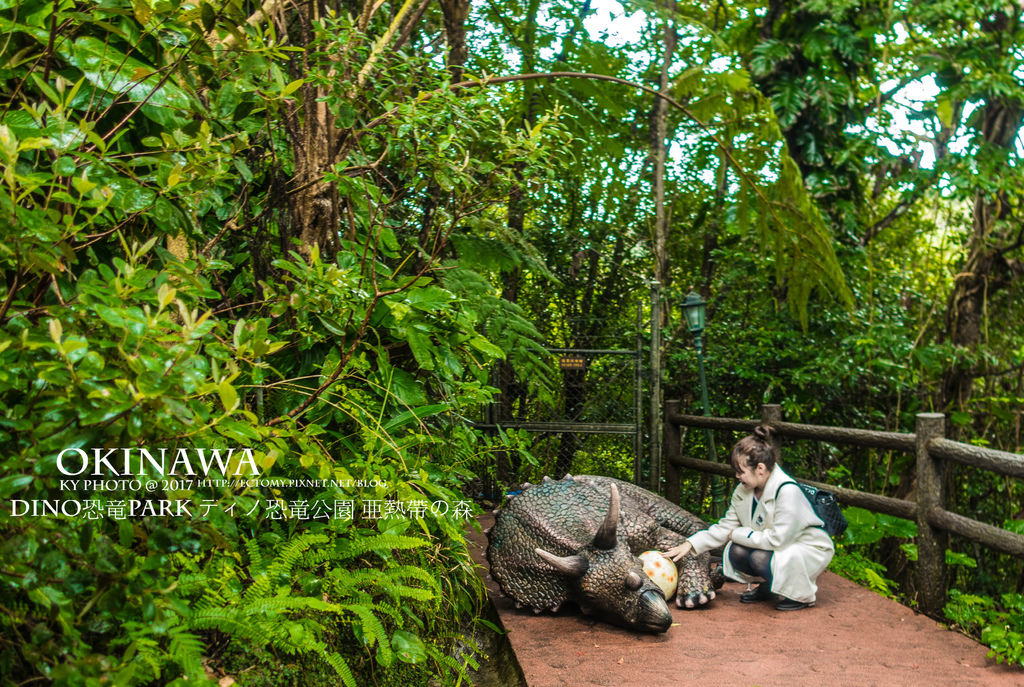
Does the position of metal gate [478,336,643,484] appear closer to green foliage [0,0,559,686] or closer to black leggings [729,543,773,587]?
black leggings [729,543,773,587]

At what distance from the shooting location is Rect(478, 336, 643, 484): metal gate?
292 inches

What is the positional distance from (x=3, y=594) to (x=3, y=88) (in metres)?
1.31

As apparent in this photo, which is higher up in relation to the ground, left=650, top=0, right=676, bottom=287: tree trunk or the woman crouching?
left=650, top=0, right=676, bottom=287: tree trunk

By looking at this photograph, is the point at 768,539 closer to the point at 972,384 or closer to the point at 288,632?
the point at 288,632

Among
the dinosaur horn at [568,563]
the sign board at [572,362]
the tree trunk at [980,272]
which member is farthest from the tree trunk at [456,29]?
the tree trunk at [980,272]

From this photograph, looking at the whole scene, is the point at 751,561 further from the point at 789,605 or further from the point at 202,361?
the point at 202,361

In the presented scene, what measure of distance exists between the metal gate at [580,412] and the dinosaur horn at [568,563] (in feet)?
12.7

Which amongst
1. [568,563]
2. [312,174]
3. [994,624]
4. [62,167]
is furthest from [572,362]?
[62,167]

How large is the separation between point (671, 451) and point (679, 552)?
9.81 ft

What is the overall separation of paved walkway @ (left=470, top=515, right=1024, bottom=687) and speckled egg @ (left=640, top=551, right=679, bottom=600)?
0.15m

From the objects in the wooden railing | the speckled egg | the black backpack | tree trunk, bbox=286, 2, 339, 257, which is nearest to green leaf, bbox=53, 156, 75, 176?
tree trunk, bbox=286, 2, 339, 257

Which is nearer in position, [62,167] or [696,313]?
[62,167]

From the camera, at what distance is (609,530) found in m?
3.41

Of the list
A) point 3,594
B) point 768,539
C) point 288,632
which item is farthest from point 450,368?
point 768,539
